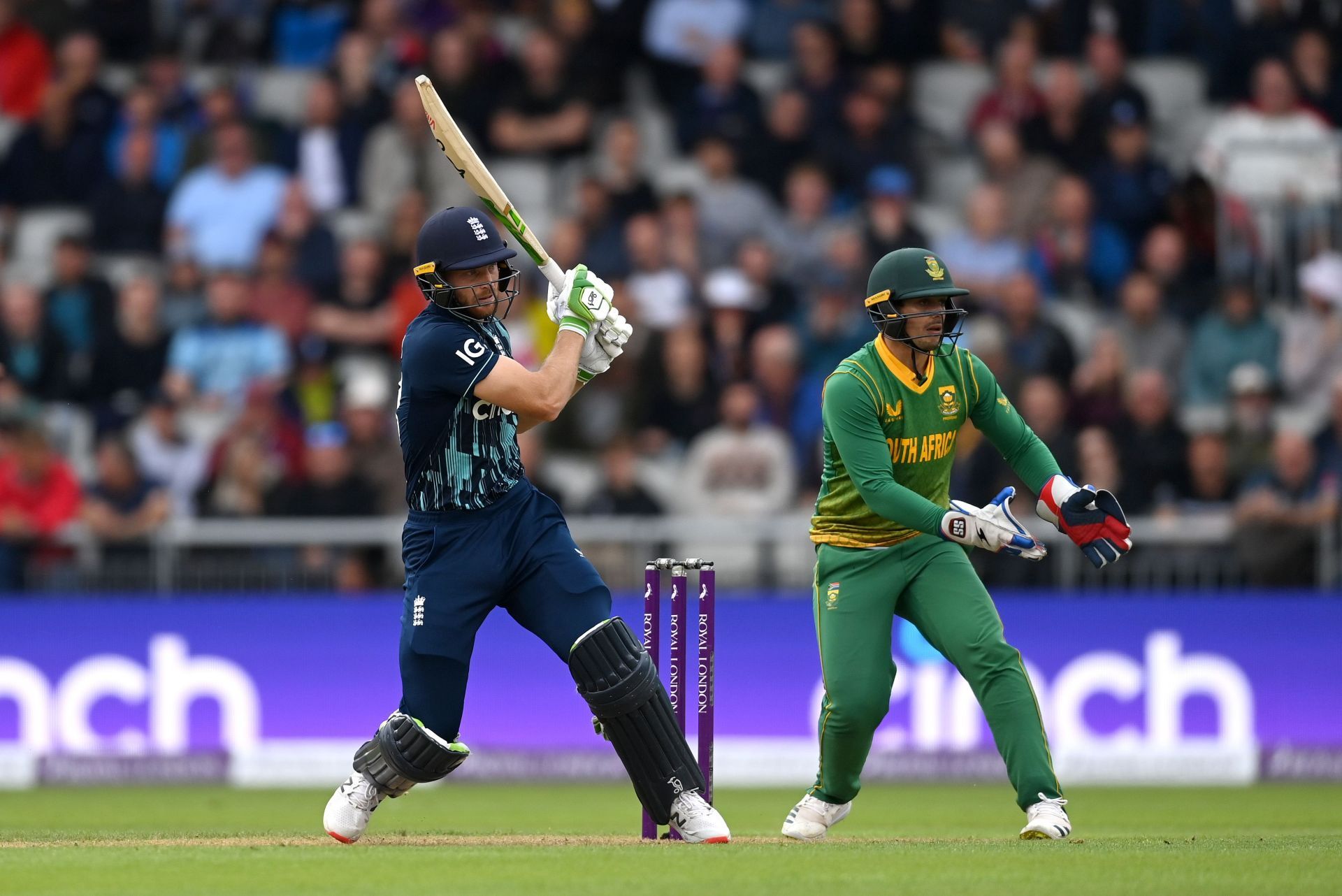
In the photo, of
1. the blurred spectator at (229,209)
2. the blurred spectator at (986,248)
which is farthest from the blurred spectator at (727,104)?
the blurred spectator at (229,209)

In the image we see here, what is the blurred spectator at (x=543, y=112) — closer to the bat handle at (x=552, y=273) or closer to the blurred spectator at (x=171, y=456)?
the blurred spectator at (x=171, y=456)

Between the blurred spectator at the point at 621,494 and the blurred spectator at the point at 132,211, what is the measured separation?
4.54 metres

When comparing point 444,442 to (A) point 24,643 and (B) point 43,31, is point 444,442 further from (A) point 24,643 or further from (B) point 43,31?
(B) point 43,31

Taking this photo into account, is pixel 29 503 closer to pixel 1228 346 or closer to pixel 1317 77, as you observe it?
pixel 1228 346

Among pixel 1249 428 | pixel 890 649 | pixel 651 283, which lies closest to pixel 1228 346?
pixel 1249 428

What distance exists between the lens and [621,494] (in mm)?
13688

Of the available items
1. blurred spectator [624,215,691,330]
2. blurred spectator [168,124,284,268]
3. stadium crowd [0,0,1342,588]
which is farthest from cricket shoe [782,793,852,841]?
blurred spectator [168,124,284,268]

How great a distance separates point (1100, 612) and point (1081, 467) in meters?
0.90

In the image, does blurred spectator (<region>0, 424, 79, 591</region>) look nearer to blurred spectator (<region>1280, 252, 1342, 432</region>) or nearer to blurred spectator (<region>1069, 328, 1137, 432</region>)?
blurred spectator (<region>1069, 328, 1137, 432</region>)

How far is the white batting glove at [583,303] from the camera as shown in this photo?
747 centimetres

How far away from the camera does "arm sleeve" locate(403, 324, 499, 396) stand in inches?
287

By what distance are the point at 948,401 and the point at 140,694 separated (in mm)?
7030

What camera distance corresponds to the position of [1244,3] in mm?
16562

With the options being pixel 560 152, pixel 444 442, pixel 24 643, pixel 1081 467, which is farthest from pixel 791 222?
pixel 444 442
